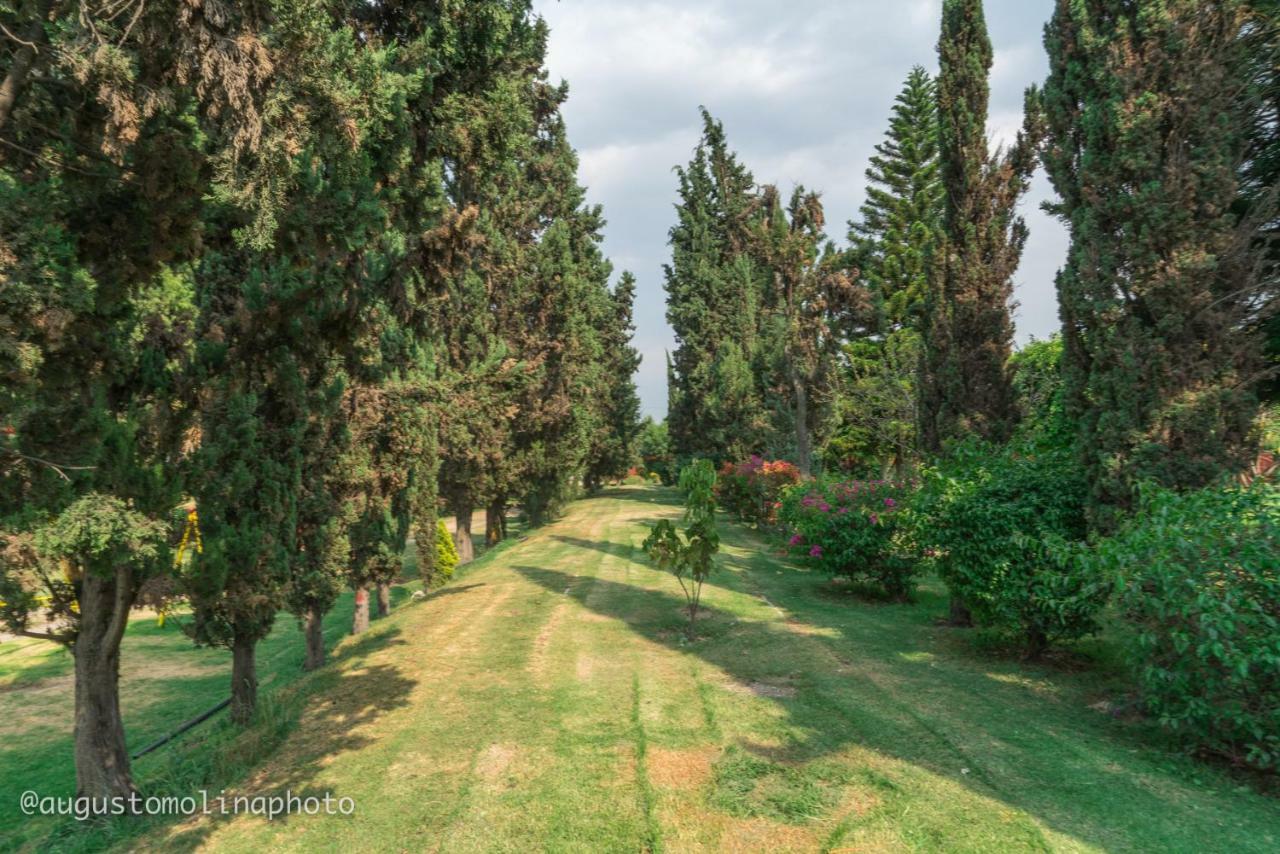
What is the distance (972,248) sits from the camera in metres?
11.6

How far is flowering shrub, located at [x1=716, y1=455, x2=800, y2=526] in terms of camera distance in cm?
2167

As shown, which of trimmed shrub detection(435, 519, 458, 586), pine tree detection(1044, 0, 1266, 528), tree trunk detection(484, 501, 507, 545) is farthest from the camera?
tree trunk detection(484, 501, 507, 545)

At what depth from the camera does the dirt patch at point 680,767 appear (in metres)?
5.61

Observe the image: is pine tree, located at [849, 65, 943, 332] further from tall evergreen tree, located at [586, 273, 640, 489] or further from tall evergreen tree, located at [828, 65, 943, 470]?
tall evergreen tree, located at [586, 273, 640, 489]

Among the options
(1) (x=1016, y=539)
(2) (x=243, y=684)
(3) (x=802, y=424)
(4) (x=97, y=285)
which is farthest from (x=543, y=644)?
(3) (x=802, y=424)

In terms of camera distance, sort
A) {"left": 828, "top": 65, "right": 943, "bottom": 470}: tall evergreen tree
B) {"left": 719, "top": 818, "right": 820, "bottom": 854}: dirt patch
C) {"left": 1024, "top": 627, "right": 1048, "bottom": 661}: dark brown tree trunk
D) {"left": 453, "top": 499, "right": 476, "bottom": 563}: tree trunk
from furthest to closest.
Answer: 1. {"left": 828, "top": 65, "right": 943, "bottom": 470}: tall evergreen tree
2. {"left": 453, "top": 499, "right": 476, "bottom": 563}: tree trunk
3. {"left": 1024, "top": 627, "right": 1048, "bottom": 661}: dark brown tree trunk
4. {"left": 719, "top": 818, "right": 820, "bottom": 854}: dirt patch

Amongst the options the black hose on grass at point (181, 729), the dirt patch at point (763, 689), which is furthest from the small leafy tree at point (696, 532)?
the black hose on grass at point (181, 729)

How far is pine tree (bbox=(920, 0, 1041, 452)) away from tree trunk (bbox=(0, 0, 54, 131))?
12.2 metres

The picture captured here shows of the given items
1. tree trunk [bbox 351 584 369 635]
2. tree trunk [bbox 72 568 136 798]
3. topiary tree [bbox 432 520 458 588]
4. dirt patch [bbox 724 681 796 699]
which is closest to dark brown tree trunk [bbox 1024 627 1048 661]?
dirt patch [bbox 724 681 796 699]

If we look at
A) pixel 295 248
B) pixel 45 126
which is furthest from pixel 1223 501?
pixel 45 126

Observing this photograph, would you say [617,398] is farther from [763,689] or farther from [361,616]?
[763,689]

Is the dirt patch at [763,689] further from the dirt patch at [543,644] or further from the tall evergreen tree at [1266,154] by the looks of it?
the tall evergreen tree at [1266,154]

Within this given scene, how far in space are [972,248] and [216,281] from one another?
468 inches

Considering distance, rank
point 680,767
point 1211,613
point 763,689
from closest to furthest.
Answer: point 1211,613 < point 680,767 < point 763,689
